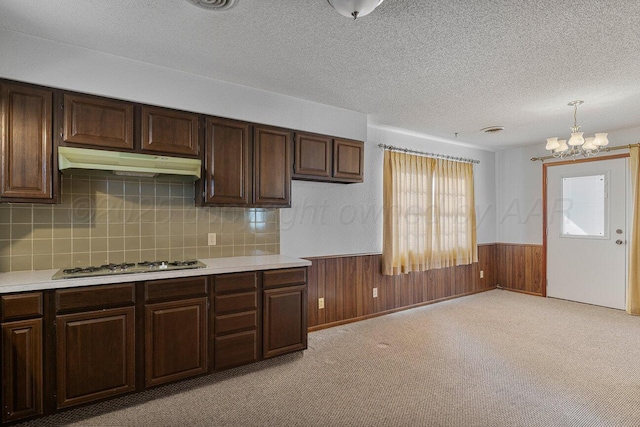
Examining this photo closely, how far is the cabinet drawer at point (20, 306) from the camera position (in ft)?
6.81

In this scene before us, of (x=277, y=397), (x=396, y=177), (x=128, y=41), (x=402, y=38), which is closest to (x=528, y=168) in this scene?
(x=396, y=177)

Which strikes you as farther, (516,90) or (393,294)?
(393,294)

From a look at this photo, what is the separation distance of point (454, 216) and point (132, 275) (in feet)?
14.5

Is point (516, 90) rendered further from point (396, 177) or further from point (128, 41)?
point (128, 41)

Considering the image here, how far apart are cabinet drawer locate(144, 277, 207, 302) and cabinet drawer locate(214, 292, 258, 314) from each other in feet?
0.50

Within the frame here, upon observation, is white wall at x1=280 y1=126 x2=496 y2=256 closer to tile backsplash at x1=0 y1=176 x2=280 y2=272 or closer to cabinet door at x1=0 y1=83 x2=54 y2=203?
tile backsplash at x1=0 y1=176 x2=280 y2=272

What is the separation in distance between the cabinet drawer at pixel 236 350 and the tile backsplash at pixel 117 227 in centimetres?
84

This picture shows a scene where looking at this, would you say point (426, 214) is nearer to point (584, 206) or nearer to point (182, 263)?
point (584, 206)

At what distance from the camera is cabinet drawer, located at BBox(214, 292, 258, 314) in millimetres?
2771

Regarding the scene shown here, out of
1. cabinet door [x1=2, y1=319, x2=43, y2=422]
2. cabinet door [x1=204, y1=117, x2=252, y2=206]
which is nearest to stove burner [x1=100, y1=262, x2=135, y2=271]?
cabinet door [x1=2, y1=319, x2=43, y2=422]

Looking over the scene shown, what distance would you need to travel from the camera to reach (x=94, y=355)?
91.3 inches

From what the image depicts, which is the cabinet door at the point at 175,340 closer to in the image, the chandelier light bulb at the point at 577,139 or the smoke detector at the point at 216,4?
the smoke detector at the point at 216,4

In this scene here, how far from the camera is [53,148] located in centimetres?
240

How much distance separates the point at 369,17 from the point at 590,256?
16.4ft
